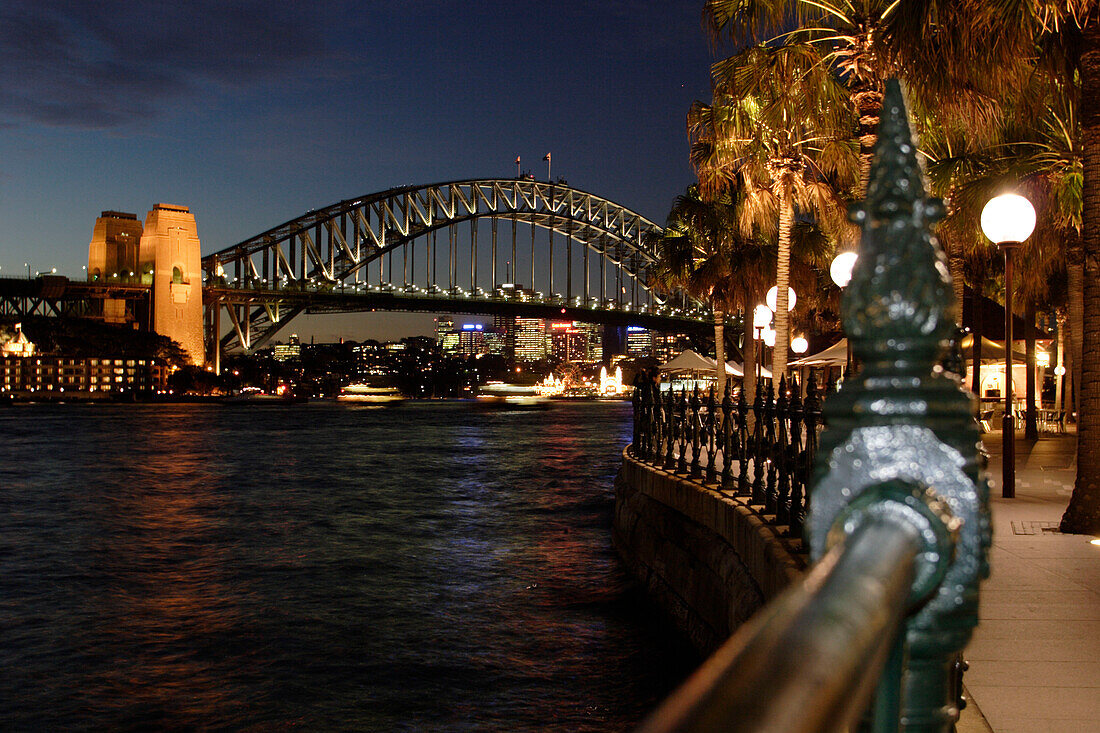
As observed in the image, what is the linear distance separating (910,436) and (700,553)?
23.8 feet

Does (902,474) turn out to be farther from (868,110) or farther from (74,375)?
(74,375)

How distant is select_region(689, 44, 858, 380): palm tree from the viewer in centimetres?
1110

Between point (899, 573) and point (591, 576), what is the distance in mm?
10250

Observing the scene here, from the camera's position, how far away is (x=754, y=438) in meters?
7.57

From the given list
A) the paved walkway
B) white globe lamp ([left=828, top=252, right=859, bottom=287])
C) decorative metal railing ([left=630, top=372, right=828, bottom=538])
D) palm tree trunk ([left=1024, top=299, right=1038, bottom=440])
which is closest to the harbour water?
decorative metal railing ([left=630, top=372, right=828, bottom=538])

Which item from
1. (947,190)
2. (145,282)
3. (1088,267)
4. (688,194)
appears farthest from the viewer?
(145,282)

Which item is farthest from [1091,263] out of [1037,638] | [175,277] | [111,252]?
[111,252]

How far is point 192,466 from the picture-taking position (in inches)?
1053

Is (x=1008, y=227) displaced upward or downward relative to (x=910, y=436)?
upward

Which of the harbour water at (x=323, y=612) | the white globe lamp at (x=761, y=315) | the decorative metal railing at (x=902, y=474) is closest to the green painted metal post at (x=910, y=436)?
the decorative metal railing at (x=902, y=474)

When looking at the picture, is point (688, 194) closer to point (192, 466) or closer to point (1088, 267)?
A: point (192, 466)

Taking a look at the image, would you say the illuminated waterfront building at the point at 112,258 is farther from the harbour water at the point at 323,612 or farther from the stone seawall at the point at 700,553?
the stone seawall at the point at 700,553

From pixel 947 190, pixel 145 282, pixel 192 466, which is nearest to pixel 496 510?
pixel 947 190

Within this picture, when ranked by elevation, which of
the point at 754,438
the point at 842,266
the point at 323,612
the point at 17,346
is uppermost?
the point at 17,346
